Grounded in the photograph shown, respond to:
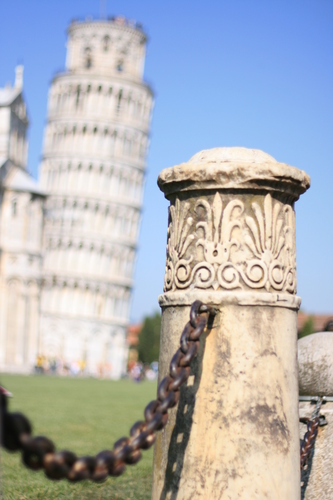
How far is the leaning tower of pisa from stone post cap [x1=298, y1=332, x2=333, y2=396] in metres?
59.9

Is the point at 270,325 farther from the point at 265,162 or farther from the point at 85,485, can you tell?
the point at 85,485

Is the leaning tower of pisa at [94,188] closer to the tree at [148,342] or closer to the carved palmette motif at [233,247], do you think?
the tree at [148,342]

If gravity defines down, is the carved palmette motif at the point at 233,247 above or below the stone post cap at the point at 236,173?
below

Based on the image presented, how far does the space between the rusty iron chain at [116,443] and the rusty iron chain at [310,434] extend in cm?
107

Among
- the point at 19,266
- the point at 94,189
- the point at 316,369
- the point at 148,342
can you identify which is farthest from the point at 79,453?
the point at 148,342

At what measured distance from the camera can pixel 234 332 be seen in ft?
9.06

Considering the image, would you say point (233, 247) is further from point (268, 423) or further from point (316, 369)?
point (316, 369)

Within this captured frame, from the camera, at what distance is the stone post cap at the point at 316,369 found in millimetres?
3744

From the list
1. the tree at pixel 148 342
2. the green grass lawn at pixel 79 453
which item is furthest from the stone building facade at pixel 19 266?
the tree at pixel 148 342

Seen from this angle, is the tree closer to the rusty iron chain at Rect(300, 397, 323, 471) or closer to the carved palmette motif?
the rusty iron chain at Rect(300, 397, 323, 471)

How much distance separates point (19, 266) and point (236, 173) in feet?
147

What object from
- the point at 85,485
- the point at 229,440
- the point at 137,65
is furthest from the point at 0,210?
the point at 229,440

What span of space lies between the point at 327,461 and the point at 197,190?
1593 mm

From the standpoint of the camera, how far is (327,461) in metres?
3.68
